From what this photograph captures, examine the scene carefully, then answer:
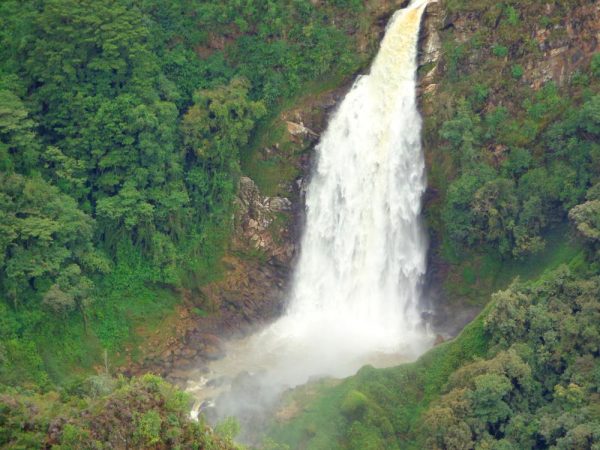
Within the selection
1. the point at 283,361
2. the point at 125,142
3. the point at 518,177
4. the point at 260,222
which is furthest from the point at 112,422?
the point at 518,177

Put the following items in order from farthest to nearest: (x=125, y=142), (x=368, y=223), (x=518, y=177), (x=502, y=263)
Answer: (x=368, y=223) < (x=125, y=142) < (x=502, y=263) < (x=518, y=177)

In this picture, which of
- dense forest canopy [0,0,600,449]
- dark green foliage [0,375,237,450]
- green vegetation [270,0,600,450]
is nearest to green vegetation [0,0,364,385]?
dense forest canopy [0,0,600,449]

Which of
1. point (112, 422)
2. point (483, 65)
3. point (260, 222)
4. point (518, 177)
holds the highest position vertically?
point (483, 65)

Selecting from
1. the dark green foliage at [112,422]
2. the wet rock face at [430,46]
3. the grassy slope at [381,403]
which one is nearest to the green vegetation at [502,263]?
the grassy slope at [381,403]

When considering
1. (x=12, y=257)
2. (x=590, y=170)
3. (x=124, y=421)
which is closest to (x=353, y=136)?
(x=590, y=170)

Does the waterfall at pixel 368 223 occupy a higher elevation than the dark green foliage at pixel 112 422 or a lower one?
higher

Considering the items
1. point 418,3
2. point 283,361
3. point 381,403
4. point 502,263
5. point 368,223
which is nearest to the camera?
point 381,403

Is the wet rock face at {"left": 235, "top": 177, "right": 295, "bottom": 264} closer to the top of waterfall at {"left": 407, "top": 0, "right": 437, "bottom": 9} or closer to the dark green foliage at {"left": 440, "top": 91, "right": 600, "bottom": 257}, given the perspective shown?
the dark green foliage at {"left": 440, "top": 91, "right": 600, "bottom": 257}

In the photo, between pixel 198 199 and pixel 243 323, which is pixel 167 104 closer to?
pixel 198 199

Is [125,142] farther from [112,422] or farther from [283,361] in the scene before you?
[112,422]

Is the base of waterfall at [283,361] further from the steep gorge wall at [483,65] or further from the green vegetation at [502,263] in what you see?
the steep gorge wall at [483,65]
